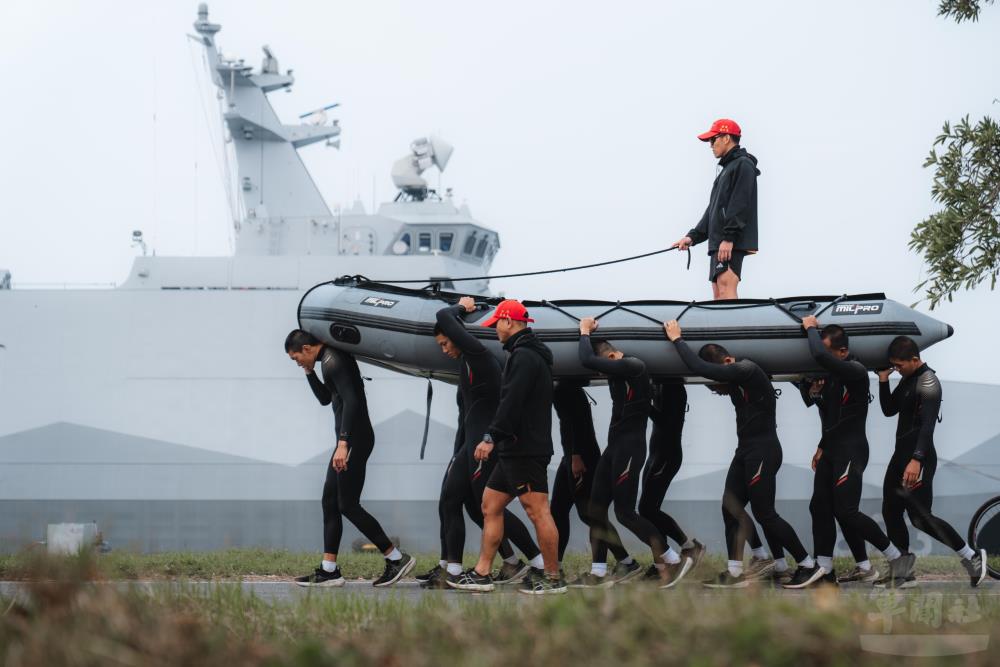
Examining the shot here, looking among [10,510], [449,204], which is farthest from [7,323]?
[449,204]

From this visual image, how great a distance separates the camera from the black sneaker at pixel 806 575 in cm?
778

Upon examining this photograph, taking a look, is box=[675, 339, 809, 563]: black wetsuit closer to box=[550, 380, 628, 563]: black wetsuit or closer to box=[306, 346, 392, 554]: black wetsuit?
box=[550, 380, 628, 563]: black wetsuit

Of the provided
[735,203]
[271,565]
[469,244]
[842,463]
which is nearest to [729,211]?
[735,203]

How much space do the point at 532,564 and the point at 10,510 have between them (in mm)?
15870

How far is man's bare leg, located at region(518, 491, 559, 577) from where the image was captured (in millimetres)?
7168

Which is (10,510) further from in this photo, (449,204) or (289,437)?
(449,204)

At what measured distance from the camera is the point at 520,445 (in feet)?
23.5

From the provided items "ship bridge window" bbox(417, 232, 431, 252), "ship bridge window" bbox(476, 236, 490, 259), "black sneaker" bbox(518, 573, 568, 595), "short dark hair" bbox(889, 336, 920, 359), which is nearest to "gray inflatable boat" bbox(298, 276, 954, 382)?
"short dark hair" bbox(889, 336, 920, 359)

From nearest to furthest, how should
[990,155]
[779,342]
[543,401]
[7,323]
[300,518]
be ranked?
[543,401], [779,342], [990,155], [300,518], [7,323]

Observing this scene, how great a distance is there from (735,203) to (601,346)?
1.50 meters

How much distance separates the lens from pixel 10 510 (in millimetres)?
21609

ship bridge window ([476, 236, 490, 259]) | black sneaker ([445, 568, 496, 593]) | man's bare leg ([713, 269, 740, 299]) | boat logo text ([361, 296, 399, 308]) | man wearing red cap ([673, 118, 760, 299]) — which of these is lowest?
black sneaker ([445, 568, 496, 593])

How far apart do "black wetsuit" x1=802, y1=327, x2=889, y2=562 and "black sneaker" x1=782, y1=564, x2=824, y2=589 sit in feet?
0.64

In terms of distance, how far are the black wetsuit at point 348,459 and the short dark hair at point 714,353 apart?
6.94 ft
